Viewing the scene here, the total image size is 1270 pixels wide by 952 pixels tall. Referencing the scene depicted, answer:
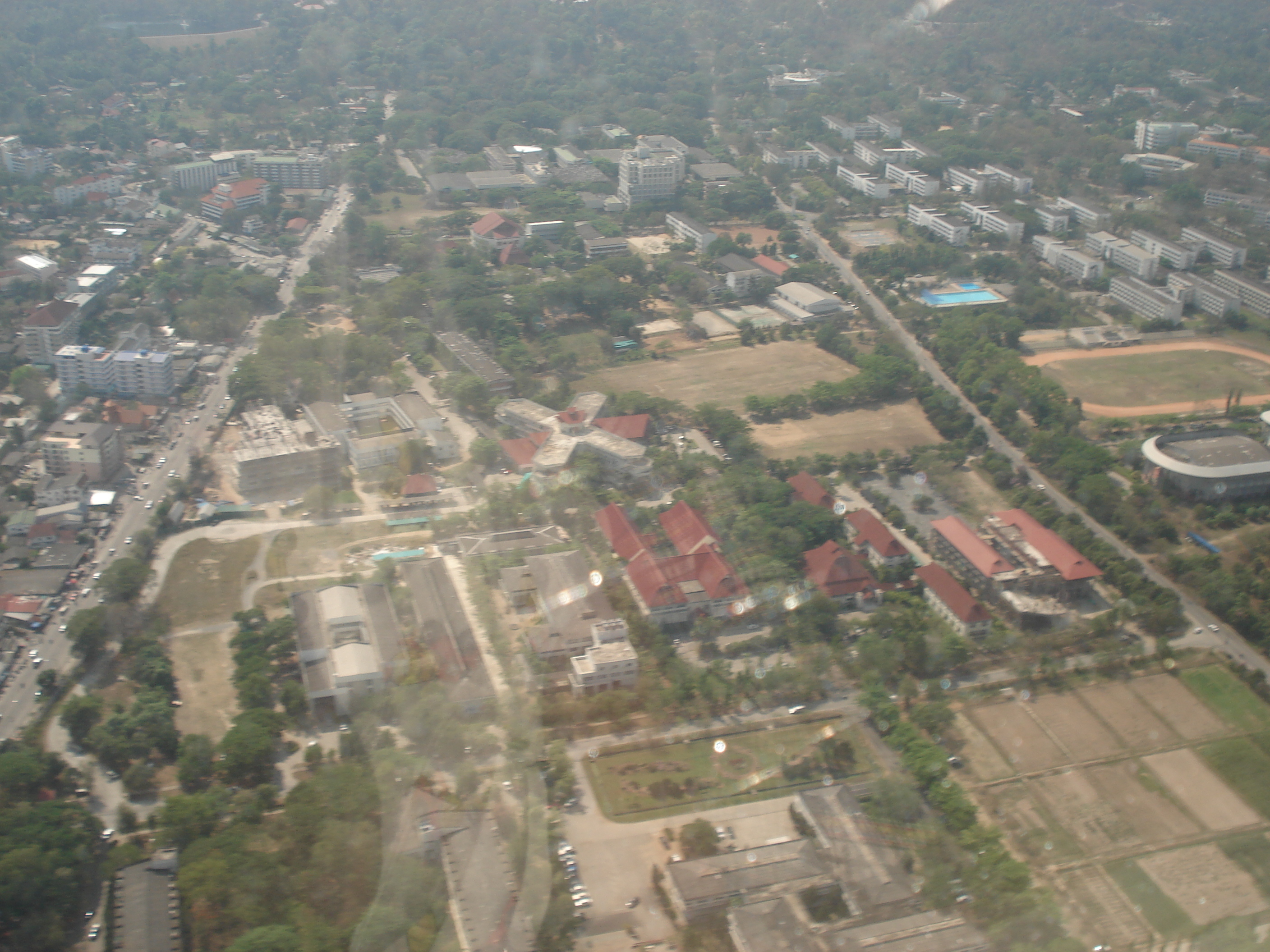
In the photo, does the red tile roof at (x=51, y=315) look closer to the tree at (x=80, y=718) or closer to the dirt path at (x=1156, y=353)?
the tree at (x=80, y=718)

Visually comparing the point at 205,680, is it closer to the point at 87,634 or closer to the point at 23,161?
the point at 87,634

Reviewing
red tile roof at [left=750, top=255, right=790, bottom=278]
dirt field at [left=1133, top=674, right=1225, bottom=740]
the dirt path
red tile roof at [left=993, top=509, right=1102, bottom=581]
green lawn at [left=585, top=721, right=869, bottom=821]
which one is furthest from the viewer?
red tile roof at [left=750, top=255, right=790, bottom=278]

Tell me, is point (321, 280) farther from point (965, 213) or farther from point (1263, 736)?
point (1263, 736)

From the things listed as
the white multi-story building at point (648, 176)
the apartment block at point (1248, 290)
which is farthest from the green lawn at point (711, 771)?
the white multi-story building at point (648, 176)

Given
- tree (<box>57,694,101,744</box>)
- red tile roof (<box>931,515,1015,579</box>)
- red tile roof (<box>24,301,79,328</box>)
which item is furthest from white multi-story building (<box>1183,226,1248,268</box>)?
tree (<box>57,694,101,744</box>)

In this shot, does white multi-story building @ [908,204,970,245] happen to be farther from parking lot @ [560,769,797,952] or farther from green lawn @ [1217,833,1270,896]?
parking lot @ [560,769,797,952]
